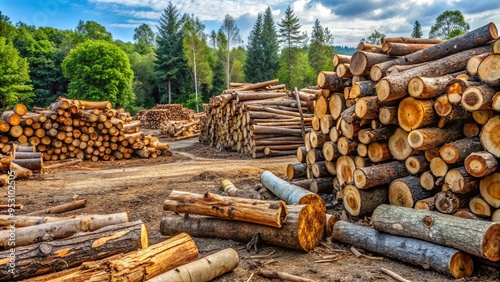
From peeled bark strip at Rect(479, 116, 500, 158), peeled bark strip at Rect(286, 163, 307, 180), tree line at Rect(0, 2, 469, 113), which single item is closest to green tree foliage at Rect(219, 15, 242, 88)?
tree line at Rect(0, 2, 469, 113)

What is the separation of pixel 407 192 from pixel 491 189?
1.07 meters

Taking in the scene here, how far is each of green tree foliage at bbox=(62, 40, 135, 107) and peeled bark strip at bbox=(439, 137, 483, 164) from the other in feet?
128

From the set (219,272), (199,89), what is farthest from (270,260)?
(199,89)

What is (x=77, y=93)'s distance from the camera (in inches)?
1542

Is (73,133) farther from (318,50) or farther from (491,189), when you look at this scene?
(318,50)

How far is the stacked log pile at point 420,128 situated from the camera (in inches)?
185

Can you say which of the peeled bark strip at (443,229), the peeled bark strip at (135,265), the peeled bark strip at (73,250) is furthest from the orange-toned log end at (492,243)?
the peeled bark strip at (73,250)

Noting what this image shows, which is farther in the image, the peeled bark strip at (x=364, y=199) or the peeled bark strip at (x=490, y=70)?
the peeled bark strip at (x=364, y=199)

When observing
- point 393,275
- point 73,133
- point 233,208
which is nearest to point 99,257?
point 233,208

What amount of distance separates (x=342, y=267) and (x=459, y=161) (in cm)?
218

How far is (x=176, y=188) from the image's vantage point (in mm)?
8617

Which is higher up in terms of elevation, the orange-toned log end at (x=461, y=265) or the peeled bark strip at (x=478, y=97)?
the peeled bark strip at (x=478, y=97)

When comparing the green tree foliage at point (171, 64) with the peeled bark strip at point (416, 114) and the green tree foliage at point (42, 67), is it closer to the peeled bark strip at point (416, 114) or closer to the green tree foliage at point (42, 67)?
the green tree foliage at point (42, 67)

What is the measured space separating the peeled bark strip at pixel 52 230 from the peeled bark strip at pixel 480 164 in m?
4.75
